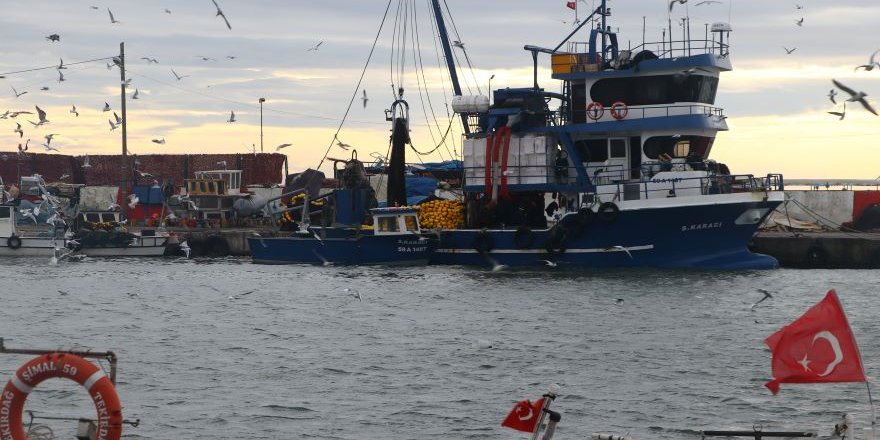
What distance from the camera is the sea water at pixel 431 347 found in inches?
883

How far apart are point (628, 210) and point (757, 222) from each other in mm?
4615

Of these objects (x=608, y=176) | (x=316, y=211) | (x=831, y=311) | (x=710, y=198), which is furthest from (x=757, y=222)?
(x=831, y=311)

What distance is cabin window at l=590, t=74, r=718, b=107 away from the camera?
46125mm

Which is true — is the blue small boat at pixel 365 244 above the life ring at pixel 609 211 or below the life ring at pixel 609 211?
below

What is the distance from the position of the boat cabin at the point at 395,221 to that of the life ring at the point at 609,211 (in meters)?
7.78

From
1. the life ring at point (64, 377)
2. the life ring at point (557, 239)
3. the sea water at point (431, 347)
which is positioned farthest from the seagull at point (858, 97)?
the life ring at point (557, 239)

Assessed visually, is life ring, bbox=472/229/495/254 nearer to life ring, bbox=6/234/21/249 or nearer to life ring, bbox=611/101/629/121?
life ring, bbox=611/101/629/121

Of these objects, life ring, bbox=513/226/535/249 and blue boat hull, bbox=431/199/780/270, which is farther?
life ring, bbox=513/226/535/249

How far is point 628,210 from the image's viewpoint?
44844mm

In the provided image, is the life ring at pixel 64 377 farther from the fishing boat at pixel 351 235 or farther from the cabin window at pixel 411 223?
the cabin window at pixel 411 223

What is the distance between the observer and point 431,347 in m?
30.8

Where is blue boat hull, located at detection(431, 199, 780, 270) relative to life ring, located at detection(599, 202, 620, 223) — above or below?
below

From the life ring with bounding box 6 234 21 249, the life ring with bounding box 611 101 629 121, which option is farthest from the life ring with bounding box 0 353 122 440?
the life ring with bounding box 6 234 21 249

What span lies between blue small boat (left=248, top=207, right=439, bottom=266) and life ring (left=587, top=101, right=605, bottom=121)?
298 inches
